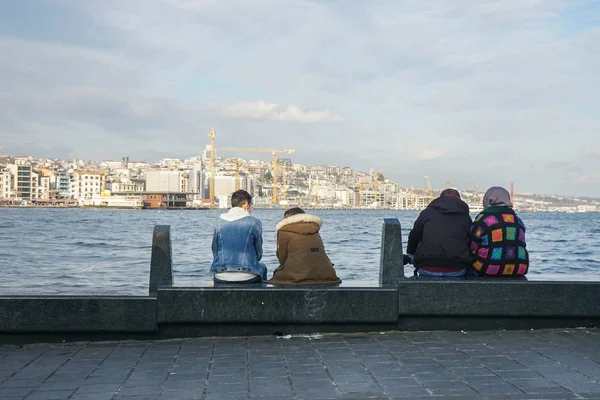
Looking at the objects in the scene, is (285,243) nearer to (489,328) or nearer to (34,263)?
(489,328)

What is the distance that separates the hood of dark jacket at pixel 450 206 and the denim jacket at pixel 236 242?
6.19 ft

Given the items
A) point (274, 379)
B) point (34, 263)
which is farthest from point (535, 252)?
point (274, 379)

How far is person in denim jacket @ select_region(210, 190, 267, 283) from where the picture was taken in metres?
7.78

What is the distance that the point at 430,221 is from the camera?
7.80m

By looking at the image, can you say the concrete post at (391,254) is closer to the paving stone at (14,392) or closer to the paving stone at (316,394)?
the paving stone at (316,394)

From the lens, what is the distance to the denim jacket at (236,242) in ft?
25.6

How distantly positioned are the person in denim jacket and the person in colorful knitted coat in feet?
7.61

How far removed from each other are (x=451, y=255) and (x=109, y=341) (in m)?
3.59

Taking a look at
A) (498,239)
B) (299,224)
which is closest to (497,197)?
(498,239)

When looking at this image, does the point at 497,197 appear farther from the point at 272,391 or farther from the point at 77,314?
the point at 77,314

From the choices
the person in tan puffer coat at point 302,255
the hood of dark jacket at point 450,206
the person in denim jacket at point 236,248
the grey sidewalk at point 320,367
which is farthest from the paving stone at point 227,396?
the hood of dark jacket at point 450,206

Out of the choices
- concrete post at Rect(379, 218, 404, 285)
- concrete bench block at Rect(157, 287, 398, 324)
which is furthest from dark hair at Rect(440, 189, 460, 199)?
concrete bench block at Rect(157, 287, 398, 324)

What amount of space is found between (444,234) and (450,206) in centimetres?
30

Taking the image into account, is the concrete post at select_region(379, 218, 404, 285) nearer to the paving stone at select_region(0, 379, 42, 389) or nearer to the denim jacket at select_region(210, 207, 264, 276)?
the denim jacket at select_region(210, 207, 264, 276)
